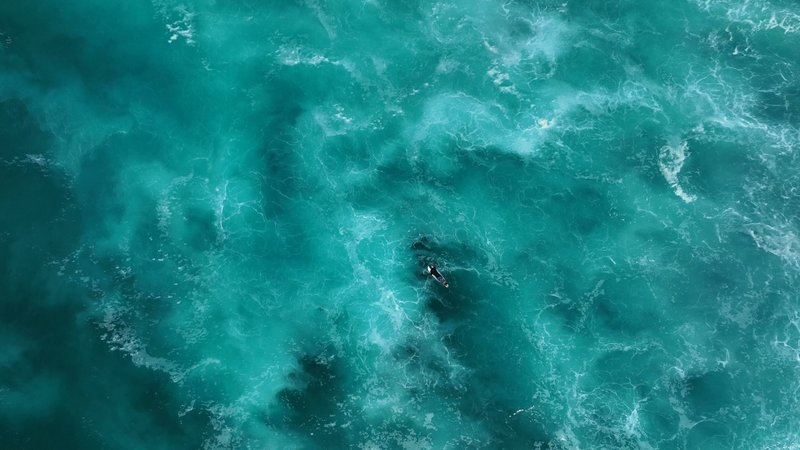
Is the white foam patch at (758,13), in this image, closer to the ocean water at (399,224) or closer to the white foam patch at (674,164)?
the ocean water at (399,224)

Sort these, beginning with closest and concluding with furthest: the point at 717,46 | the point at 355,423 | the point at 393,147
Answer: the point at 355,423 < the point at 393,147 < the point at 717,46

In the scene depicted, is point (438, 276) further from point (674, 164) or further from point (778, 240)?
point (778, 240)

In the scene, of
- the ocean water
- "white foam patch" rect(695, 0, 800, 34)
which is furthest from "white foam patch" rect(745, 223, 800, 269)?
"white foam patch" rect(695, 0, 800, 34)

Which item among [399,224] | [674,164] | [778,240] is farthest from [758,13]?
[399,224]

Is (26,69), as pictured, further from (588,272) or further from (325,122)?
(588,272)

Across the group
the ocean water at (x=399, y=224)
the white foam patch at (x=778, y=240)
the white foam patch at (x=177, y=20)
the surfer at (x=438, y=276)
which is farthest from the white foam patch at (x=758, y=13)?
the white foam patch at (x=177, y=20)

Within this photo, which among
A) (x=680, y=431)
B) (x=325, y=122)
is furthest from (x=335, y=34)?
(x=680, y=431)
